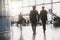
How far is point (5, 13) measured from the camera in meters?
10.0

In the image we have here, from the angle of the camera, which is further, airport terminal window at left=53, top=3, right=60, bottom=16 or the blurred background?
airport terminal window at left=53, top=3, right=60, bottom=16

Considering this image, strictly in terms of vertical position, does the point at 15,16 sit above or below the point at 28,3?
below

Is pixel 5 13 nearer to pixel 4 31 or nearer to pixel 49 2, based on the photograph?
pixel 4 31

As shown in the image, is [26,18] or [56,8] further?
[26,18]

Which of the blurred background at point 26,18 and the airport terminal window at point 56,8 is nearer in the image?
the blurred background at point 26,18

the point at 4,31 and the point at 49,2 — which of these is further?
the point at 49,2

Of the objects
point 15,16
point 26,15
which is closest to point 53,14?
point 26,15

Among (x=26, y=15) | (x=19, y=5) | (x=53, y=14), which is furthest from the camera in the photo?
(x=19, y=5)

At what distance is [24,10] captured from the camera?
23031 millimetres

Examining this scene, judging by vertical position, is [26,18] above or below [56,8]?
below

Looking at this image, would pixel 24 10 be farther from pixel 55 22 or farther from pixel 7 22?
pixel 7 22

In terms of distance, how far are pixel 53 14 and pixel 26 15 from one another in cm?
488

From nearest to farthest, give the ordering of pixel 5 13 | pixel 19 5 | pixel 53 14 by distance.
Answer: pixel 5 13
pixel 53 14
pixel 19 5

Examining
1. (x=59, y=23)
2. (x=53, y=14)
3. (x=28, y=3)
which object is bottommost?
(x=59, y=23)
